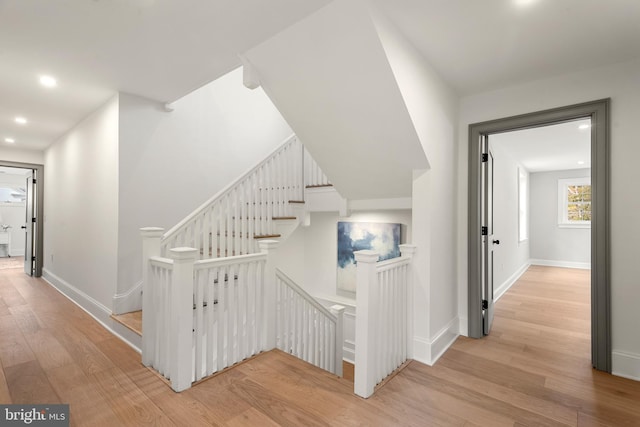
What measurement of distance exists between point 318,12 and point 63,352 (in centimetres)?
342

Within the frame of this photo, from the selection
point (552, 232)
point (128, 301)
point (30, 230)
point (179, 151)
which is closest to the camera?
point (128, 301)

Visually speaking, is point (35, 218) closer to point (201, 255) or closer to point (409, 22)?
point (201, 255)

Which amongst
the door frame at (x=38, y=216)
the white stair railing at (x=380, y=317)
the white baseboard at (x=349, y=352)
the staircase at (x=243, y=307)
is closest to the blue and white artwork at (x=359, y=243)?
the white baseboard at (x=349, y=352)

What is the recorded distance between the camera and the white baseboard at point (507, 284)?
4593mm

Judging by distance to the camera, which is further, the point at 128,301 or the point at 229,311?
the point at 128,301

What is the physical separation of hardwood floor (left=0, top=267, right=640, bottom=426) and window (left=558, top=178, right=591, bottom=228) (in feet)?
18.2

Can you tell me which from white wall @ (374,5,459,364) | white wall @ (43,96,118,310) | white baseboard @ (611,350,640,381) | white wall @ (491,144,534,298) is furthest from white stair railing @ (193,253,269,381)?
Result: white wall @ (491,144,534,298)

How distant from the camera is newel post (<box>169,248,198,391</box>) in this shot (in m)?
1.98

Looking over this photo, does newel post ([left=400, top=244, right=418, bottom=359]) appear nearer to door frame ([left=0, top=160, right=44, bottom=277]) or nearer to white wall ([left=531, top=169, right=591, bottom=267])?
door frame ([left=0, top=160, right=44, bottom=277])

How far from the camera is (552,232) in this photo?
7.50 metres

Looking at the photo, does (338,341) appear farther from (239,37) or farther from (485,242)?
(239,37)

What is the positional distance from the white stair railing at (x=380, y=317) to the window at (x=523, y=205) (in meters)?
5.32

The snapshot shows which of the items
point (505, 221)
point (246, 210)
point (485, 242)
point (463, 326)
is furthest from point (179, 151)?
point (505, 221)

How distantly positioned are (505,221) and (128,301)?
5662 millimetres
